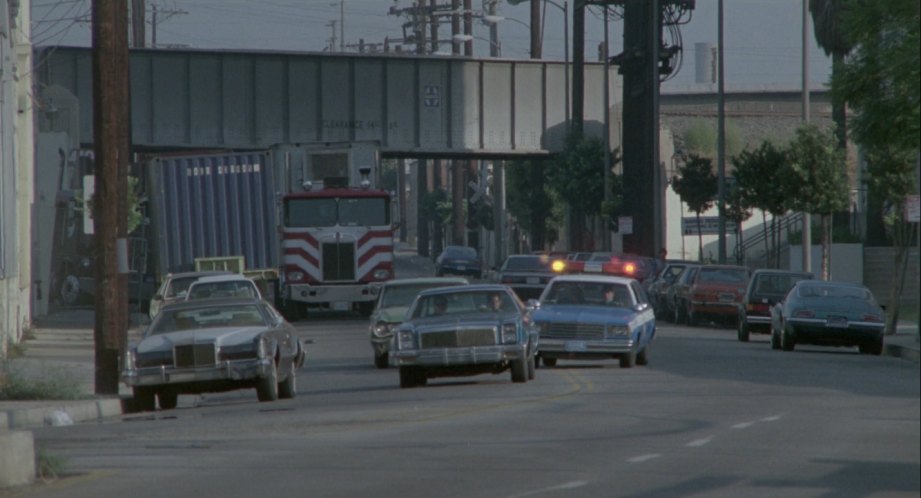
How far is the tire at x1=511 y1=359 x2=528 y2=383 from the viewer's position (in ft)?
75.4

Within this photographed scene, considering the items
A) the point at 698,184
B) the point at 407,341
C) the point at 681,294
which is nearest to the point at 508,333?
the point at 407,341

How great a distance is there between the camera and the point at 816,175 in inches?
1889

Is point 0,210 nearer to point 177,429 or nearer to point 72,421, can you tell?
point 72,421

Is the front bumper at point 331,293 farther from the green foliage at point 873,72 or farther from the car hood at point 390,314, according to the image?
the green foliage at point 873,72

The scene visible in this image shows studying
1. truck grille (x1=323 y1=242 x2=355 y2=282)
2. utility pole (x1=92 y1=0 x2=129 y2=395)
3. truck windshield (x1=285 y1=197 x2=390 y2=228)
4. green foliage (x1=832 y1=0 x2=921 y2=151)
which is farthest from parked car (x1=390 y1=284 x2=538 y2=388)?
truck grille (x1=323 y1=242 x2=355 y2=282)

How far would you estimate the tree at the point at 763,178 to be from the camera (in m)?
51.1

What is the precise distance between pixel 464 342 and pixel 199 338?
386 centimetres

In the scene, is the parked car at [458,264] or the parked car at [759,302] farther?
the parked car at [458,264]

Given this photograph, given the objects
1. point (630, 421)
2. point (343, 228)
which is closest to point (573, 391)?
point (630, 421)

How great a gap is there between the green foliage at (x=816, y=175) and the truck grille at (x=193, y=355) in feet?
98.9

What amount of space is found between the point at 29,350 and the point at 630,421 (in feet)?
67.2

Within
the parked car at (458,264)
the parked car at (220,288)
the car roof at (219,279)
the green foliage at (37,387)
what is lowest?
the parked car at (458,264)

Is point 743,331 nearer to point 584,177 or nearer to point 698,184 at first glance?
point 698,184

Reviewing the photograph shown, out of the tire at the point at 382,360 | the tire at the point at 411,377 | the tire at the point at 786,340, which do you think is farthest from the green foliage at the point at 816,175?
the tire at the point at 411,377
